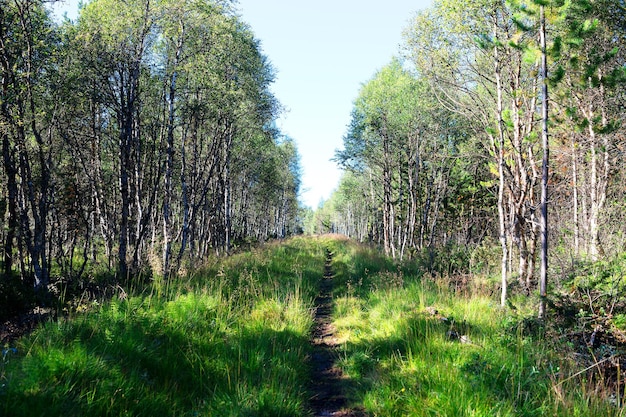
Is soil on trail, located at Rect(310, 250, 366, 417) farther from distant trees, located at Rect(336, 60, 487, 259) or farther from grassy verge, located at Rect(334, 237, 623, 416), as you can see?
distant trees, located at Rect(336, 60, 487, 259)

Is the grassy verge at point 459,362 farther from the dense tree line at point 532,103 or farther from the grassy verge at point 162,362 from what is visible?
the dense tree line at point 532,103

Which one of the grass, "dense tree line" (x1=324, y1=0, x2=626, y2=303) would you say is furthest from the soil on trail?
"dense tree line" (x1=324, y1=0, x2=626, y2=303)

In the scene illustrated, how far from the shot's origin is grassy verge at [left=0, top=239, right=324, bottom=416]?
3.19 metres

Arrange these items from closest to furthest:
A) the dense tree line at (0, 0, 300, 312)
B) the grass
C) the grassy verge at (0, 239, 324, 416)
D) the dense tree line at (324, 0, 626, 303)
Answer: the grassy verge at (0, 239, 324, 416) → the grass → the dense tree line at (324, 0, 626, 303) → the dense tree line at (0, 0, 300, 312)

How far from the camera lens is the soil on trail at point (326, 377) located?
4387 millimetres

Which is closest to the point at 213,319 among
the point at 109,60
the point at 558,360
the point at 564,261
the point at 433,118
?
the point at 558,360

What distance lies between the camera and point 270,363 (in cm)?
495

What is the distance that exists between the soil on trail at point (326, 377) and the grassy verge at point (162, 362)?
0.68 feet

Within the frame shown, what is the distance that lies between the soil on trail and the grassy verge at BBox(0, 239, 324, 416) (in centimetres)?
21

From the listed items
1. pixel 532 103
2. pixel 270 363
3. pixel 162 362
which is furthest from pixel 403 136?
pixel 162 362

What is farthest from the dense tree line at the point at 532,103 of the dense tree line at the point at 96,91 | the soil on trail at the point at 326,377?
the dense tree line at the point at 96,91

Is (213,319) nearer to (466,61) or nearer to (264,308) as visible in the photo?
(264,308)

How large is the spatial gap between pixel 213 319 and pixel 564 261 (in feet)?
22.7

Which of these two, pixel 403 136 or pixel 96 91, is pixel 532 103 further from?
pixel 403 136
